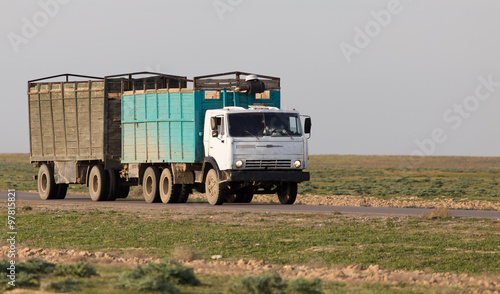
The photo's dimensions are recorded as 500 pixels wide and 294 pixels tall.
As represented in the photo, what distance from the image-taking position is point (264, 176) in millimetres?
24219

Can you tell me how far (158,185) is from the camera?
2825 centimetres

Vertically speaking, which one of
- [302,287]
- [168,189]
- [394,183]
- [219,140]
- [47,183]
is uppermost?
[219,140]

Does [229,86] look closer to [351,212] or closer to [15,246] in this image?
[351,212]

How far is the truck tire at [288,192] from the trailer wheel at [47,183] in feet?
34.1

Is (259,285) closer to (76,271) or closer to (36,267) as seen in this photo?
(76,271)

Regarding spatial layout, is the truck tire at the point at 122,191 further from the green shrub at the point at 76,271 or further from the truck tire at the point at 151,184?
the green shrub at the point at 76,271

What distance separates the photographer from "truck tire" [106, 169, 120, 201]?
98.8 feet

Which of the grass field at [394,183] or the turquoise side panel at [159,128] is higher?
the turquoise side panel at [159,128]

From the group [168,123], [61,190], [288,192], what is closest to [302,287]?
[288,192]

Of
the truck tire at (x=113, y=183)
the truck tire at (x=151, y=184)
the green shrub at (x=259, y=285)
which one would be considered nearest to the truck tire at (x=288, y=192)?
the truck tire at (x=151, y=184)

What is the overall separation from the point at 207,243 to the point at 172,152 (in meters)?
10.7

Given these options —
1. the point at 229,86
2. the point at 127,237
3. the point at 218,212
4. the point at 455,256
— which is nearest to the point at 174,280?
the point at 455,256

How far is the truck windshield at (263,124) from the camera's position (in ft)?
79.5

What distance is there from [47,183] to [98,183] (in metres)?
3.37
